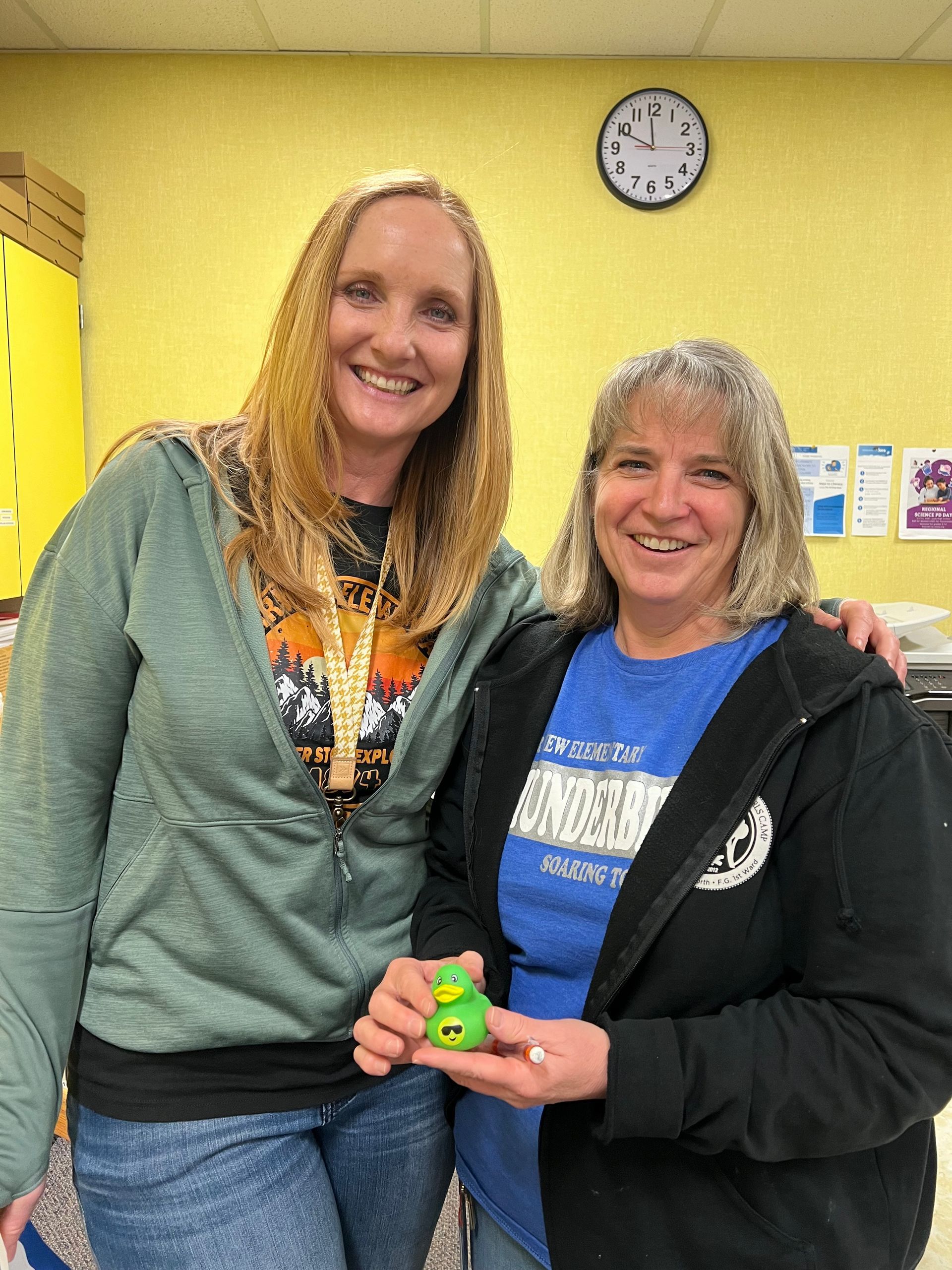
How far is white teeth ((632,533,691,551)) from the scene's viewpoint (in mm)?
1158

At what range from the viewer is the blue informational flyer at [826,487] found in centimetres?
343

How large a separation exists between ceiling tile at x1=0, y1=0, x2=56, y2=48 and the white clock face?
6.34 feet

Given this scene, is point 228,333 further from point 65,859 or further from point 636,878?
point 636,878

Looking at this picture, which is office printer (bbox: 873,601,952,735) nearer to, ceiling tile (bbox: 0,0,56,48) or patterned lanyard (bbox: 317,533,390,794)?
patterned lanyard (bbox: 317,533,390,794)

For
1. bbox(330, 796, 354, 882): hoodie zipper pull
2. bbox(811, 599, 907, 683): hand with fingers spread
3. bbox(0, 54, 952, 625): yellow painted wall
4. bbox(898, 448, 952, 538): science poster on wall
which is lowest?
bbox(330, 796, 354, 882): hoodie zipper pull

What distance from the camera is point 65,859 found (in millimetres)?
1061

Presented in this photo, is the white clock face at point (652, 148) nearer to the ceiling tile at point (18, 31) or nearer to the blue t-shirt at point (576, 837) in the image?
the ceiling tile at point (18, 31)

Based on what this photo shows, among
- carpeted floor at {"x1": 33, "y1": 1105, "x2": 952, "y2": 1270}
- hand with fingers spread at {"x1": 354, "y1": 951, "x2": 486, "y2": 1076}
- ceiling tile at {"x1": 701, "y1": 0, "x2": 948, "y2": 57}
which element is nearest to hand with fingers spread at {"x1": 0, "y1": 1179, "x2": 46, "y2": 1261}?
hand with fingers spread at {"x1": 354, "y1": 951, "x2": 486, "y2": 1076}

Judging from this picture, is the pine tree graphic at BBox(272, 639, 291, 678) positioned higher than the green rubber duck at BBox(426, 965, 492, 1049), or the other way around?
the pine tree graphic at BBox(272, 639, 291, 678)

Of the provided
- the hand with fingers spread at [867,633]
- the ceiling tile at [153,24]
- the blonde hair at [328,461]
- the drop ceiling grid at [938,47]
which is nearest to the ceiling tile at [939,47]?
the drop ceiling grid at [938,47]

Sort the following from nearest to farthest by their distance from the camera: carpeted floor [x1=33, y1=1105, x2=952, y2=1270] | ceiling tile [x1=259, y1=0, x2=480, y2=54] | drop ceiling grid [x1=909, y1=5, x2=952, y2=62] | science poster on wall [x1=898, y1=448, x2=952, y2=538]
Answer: carpeted floor [x1=33, y1=1105, x2=952, y2=1270]
ceiling tile [x1=259, y1=0, x2=480, y2=54]
drop ceiling grid [x1=909, y1=5, x2=952, y2=62]
science poster on wall [x1=898, y1=448, x2=952, y2=538]

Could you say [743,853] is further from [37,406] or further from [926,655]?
[37,406]

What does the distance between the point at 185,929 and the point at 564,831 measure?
458mm

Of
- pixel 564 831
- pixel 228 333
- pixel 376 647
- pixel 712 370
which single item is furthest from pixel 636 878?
pixel 228 333
